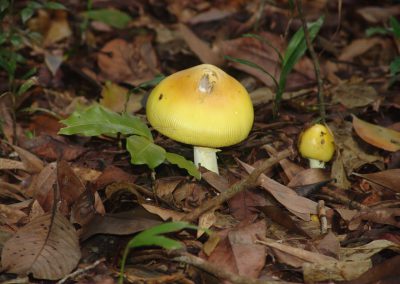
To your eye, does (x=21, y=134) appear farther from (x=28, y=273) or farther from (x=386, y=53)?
(x=386, y=53)

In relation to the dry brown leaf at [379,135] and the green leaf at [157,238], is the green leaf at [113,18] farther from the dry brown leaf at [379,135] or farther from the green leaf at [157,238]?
the green leaf at [157,238]

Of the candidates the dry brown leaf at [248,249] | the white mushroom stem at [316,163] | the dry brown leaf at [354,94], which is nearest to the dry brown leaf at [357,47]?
the dry brown leaf at [354,94]

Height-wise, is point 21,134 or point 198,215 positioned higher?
point 198,215

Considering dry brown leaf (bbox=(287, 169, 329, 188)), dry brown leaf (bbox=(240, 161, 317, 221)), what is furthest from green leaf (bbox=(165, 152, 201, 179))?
dry brown leaf (bbox=(287, 169, 329, 188))

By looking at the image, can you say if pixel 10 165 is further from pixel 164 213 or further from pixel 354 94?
pixel 354 94

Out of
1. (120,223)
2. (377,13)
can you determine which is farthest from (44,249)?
(377,13)

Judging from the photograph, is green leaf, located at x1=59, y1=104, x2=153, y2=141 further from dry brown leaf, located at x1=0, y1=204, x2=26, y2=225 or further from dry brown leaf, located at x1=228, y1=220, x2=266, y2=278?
dry brown leaf, located at x1=228, y1=220, x2=266, y2=278

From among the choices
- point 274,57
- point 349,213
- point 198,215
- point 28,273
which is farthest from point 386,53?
point 28,273
